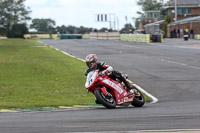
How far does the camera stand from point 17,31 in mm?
128000

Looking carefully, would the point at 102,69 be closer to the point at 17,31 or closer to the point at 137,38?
the point at 137,38

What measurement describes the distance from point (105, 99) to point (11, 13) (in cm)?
13522

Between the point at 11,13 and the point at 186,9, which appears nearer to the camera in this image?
the point at 186,9

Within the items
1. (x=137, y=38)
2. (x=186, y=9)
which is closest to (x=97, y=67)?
(x=137, y=38)

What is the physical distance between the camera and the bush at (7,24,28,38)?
12569 cm

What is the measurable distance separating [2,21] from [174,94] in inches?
5052

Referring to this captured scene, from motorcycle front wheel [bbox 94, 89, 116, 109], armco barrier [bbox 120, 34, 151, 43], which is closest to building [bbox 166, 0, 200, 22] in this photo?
armco barrier [bbox 120, 34, 151, 43]

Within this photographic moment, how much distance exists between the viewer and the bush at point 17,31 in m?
126

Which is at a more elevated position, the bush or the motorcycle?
the motorcycle

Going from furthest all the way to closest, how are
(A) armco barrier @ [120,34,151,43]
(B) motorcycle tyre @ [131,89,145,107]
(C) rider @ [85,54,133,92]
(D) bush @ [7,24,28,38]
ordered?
(D) bush @ [7,24,28,38]
(A) armco barrier @ [120,34,151,43]
(B) motorcycle tyre @ [131,89,145,107]
(C) rider @ [85,54,133,92]

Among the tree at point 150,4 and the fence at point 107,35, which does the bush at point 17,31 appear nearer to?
the fence at point 107,35

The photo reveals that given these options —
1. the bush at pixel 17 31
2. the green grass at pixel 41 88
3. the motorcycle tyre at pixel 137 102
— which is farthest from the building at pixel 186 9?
the motorcycle tyre at pixel 137 102

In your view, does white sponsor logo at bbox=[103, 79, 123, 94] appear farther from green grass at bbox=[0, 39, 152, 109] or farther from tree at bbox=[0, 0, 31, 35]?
tree at bbox=[0, 0, 31, 35]

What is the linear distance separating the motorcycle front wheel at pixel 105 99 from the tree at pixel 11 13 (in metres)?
129
